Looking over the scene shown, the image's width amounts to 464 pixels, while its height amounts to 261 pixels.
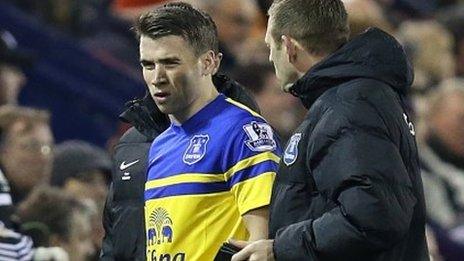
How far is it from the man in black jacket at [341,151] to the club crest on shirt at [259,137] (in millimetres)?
309

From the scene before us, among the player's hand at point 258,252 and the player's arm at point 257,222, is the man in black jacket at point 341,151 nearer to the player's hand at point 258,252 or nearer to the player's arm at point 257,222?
the player's hand at point 258,252

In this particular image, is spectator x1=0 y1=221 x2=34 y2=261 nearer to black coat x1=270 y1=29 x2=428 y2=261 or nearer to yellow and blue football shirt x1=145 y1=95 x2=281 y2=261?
yellow and blue football shirt x1=145 y1=95 x2=281 y2=261

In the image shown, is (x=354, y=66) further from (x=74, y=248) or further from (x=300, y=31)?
(x=74, y=248)

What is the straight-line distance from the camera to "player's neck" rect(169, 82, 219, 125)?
561 cm

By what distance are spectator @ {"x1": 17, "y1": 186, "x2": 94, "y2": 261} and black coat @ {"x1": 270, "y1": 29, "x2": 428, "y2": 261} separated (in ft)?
8.82

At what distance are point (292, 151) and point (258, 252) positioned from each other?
12.9 inches

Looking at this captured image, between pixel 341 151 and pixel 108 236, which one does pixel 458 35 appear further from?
pixel 341 151

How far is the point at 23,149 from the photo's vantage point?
820 cm

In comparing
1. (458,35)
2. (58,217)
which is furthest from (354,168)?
(458,35)

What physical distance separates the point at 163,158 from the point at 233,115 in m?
0.32

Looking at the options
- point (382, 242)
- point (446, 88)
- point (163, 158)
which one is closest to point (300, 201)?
point (382, 242)

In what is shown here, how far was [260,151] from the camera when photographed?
5.41 metres

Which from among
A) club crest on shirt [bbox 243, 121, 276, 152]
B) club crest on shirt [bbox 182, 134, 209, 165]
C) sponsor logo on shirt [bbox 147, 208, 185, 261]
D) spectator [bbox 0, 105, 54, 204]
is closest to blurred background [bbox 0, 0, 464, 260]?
spectator [bbox 0, 105, 54, 204]

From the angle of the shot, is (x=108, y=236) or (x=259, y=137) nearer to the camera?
(x=259, y=137)
